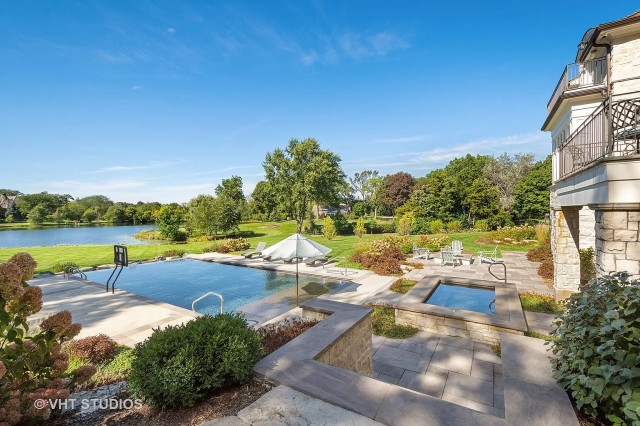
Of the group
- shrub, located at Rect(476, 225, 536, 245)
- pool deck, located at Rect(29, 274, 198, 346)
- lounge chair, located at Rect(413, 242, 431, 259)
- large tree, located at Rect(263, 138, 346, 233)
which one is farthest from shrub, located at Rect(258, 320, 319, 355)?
large tree, located at Rect(263, 138, 346, 233)

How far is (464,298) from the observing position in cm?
724

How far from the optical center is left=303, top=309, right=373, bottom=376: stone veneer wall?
3.49 m

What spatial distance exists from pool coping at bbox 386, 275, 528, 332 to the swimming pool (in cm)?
320

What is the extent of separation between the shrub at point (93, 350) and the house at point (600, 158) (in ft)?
25.0

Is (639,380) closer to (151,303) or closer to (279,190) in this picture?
(151,303)

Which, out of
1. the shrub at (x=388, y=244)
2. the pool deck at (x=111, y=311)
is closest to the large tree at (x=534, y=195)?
the shrub at (x=388, y=244)

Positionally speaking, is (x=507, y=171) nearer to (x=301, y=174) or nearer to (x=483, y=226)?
(x=483, y=226)

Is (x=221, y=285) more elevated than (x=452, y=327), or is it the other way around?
(x=452, y=327)

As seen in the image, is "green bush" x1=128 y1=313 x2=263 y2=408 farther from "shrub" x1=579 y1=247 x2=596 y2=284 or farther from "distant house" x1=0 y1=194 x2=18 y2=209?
"distant house" x1=0 y1=194 x2=18 y2=209

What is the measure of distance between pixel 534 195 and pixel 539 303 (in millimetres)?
26285

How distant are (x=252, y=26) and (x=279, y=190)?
59.4 ft

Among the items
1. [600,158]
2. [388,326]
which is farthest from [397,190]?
[600,158]

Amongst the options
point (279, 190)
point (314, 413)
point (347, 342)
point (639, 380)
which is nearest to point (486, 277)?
point (347, 342)

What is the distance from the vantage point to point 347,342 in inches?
153
